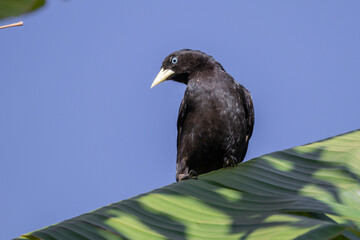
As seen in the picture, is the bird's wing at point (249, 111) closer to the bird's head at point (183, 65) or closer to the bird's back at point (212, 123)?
the bird's back at point (212, 123)

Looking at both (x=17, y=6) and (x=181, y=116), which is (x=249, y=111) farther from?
(x=17, y=6)

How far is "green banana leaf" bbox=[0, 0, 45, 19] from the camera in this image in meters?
0.72

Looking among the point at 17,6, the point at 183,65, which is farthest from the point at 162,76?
the point at 17,6

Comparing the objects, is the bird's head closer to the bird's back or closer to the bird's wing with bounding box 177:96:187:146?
the bird's back

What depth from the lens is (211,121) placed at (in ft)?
13.9

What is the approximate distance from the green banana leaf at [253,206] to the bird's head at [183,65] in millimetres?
2454

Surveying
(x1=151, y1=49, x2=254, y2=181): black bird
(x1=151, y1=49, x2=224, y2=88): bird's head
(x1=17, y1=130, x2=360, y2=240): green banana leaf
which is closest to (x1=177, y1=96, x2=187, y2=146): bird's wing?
(x1=151, y1=49, x2=254, y2=181): black bird

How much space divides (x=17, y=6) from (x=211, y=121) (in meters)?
3.51

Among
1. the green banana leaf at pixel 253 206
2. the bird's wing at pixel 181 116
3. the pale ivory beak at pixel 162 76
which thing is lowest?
the green banana leaf at pixel 253 206

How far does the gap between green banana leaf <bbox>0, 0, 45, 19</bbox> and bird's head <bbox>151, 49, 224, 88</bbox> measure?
3917mm

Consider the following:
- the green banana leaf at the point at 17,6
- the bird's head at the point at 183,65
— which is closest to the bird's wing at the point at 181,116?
the bird's head at the point at 183,65

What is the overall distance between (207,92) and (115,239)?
287cm

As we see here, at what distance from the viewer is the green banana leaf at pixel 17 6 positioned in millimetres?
719

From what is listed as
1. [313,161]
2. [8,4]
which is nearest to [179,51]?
[313,161]
